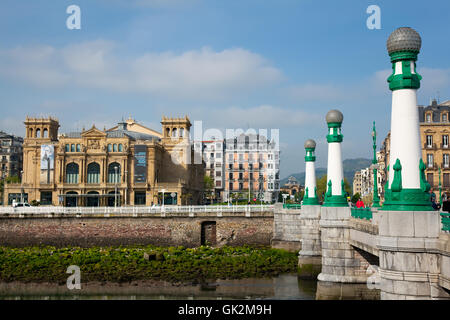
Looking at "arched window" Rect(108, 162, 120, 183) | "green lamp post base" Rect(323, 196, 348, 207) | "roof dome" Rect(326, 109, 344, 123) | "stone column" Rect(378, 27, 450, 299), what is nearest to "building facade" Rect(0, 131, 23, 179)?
"arched window" Rect(108, 162, 120, 183)

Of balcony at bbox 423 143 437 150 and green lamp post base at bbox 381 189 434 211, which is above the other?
balcony at bbox 423 143 437 150

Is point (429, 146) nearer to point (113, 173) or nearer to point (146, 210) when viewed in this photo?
point (146, 210)

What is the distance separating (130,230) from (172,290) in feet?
66.9

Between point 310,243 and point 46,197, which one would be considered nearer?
point 310,243

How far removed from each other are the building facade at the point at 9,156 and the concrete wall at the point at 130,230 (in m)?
76.3

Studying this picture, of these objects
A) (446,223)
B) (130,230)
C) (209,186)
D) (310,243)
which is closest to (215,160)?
(209,186)

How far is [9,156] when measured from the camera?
125938mm

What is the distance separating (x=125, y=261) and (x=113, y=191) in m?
→ 47.2

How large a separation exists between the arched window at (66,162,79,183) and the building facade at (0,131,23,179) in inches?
1780

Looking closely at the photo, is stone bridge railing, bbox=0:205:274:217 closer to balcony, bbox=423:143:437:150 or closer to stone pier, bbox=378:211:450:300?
balcony, bbox=423:143:437:150

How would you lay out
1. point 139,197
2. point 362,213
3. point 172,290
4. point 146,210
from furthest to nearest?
1. point 139,197
2. point 146,210
3. point 172,290
4. point 362,213

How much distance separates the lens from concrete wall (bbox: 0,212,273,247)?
51625 mm

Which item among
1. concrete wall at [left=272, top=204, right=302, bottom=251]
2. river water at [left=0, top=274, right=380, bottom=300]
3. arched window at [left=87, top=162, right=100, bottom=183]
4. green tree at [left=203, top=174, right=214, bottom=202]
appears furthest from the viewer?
green tree at [left=203, top=174, right=214, bottom=202]

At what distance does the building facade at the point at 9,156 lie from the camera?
126m
